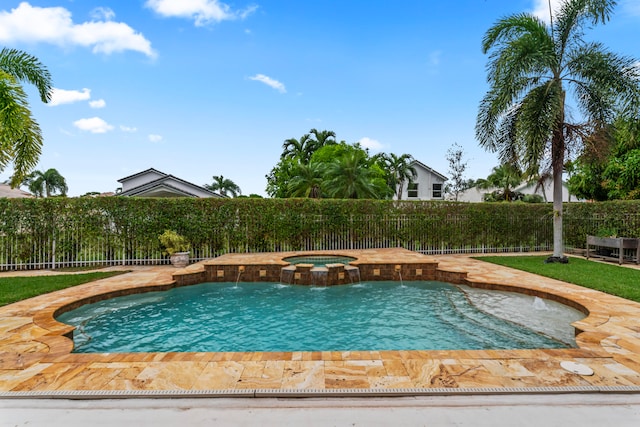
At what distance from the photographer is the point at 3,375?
9.74 ft

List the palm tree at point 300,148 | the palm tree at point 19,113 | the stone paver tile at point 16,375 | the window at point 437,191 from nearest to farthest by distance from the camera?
the stone paver tile at point 16,375, the palm tree at point 19,113, the window at point 437,191, the palm tree at point 300,148

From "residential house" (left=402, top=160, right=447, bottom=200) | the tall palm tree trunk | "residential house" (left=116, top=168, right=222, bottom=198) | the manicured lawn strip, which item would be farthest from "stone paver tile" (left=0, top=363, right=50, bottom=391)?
"residential house" (left=402, top=160, right=447, bottom=200)

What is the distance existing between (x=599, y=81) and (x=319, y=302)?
1083 cm

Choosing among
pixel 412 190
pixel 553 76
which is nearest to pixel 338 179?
pixel 553 76

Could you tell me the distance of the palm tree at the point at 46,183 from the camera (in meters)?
46.5

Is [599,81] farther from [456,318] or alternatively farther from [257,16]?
[257,16]

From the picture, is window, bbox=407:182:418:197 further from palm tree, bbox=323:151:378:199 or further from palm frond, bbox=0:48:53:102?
palm frond, bbox=0:48:53:102

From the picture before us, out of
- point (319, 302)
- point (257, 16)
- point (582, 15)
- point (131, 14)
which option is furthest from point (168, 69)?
point (582, 15)

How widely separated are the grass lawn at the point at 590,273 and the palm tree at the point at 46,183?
5708cm

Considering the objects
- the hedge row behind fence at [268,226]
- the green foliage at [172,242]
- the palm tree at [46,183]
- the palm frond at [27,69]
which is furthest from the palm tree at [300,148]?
the palm tree at [46,183]

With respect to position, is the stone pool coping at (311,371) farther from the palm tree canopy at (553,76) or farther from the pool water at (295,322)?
the palm tree canopy at (553,76)

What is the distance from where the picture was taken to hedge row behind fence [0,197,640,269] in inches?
404

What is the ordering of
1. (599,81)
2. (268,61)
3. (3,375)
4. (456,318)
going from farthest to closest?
(268,61) < (599,81) < (456,318) < (3,375)

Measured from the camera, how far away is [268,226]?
12.1 metres
